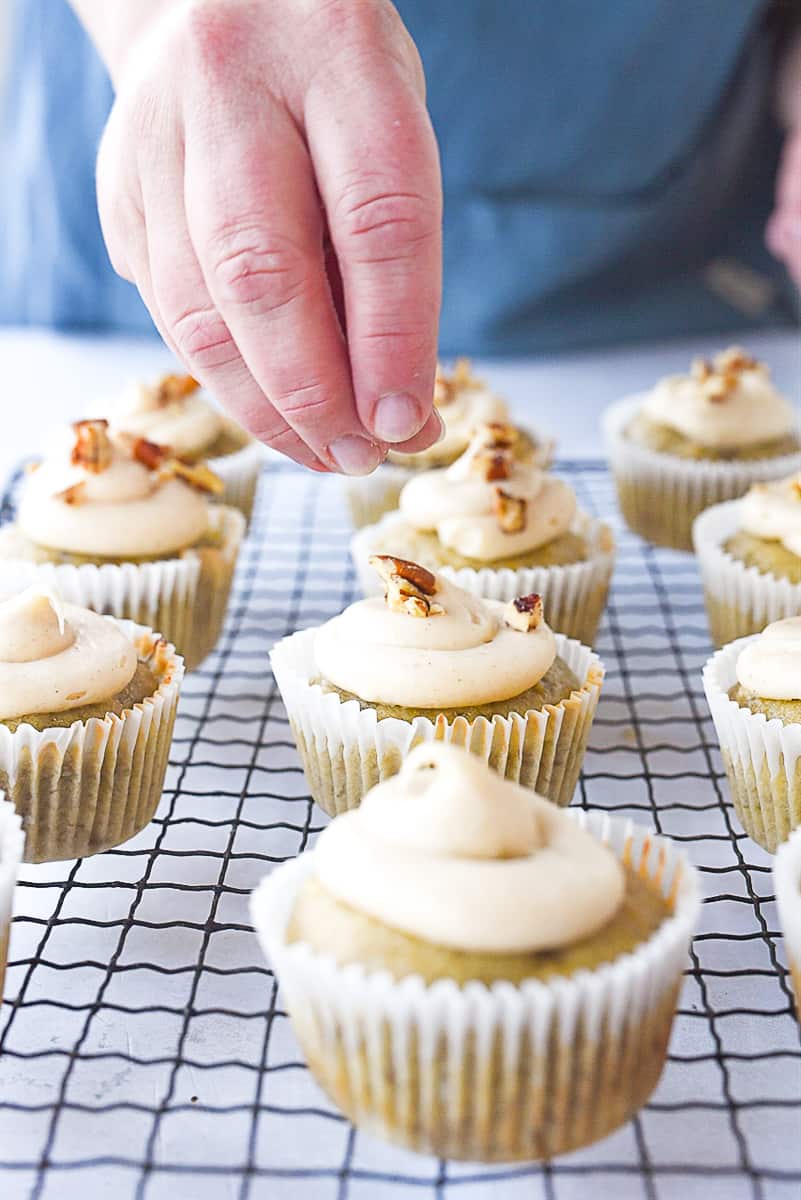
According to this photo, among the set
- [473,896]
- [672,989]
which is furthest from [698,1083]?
[473,896]

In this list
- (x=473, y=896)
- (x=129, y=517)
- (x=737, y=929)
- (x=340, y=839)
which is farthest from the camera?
(x=129, y=517)

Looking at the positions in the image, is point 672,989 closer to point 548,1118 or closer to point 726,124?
point 548,1118

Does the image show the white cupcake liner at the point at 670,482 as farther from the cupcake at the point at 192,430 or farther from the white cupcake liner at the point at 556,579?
the cupcake at the point at 192,430

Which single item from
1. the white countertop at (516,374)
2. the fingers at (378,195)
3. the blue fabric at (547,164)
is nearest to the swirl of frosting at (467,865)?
the fingers at (378,195)

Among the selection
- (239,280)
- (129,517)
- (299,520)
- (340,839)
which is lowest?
(299,520)

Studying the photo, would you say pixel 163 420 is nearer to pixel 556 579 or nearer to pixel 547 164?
pixel 556 579

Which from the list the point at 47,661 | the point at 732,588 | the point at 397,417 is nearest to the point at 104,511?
the point at 47,661

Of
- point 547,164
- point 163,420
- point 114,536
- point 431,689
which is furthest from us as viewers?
point 547,164
